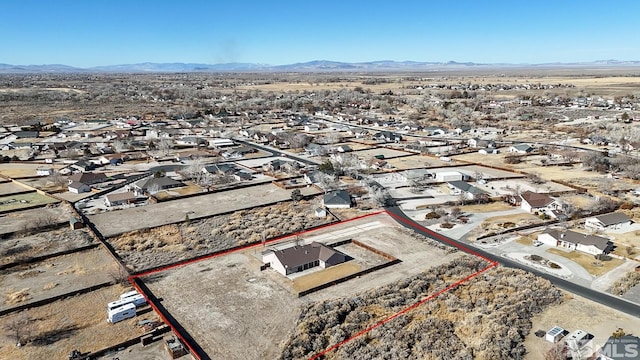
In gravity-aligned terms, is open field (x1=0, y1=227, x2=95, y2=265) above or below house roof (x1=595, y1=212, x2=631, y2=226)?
below

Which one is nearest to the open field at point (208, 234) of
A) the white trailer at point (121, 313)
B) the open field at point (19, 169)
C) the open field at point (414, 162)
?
the white trailer at point (121, 313)

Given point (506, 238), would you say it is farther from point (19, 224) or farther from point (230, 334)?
point (19, 224)

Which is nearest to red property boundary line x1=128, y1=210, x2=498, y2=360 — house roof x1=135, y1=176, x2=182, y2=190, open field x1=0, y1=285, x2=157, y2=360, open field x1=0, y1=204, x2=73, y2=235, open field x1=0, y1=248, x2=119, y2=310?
open field x1=0, y1=285, x2=157, y2=360

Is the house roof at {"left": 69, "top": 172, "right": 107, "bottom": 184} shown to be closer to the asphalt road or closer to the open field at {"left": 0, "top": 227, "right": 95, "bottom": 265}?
the open field at {"left": 0, "top": 227, "right": 95, "bottom": 265}

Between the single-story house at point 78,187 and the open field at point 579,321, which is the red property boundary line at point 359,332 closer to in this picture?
the open field at point 579,321

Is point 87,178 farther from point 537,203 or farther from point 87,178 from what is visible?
point 537,203

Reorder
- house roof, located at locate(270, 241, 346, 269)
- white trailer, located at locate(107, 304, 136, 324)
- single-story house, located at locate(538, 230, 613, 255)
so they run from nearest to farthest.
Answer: white trailer, located at locate(107, 304, 136, 324)
house roof, located at locate(270, 241, 346, 269)
single-story house, located at locate(538, 230, 613, 255)
